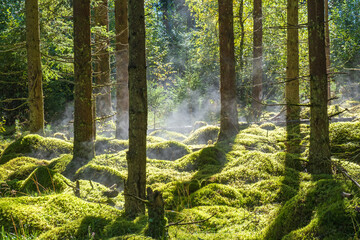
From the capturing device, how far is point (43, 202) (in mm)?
3588

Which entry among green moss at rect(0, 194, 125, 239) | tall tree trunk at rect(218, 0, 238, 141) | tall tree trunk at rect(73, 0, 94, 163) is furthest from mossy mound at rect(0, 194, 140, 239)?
tall tree trunk at rect(218, 0, 238, 141)

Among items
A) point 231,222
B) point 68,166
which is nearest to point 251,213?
point 231,222

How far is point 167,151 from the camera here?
8047 mm

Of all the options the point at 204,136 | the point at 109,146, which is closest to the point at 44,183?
the point at 109,146

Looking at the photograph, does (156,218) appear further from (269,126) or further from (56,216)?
(269,126)

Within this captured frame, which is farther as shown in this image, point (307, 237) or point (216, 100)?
point (216, 100)

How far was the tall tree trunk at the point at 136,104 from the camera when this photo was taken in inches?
148

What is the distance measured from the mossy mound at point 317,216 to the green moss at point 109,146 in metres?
6.12

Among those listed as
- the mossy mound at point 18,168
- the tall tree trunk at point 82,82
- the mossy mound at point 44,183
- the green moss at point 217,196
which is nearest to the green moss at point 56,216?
the green moss at point 217,196

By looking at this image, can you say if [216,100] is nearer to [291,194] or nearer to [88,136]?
[88,136]

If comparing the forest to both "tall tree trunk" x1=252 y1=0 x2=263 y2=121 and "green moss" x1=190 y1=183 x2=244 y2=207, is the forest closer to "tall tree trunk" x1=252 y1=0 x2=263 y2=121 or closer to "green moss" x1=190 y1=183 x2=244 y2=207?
"green moss" x1=190 y1=183 x2=244 y2=207

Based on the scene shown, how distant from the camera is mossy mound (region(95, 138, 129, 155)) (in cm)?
859

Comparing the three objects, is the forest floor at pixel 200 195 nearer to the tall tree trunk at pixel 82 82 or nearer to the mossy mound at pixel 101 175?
the mossy mound at pixel 101 175

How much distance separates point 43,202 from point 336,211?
9.67 feet
